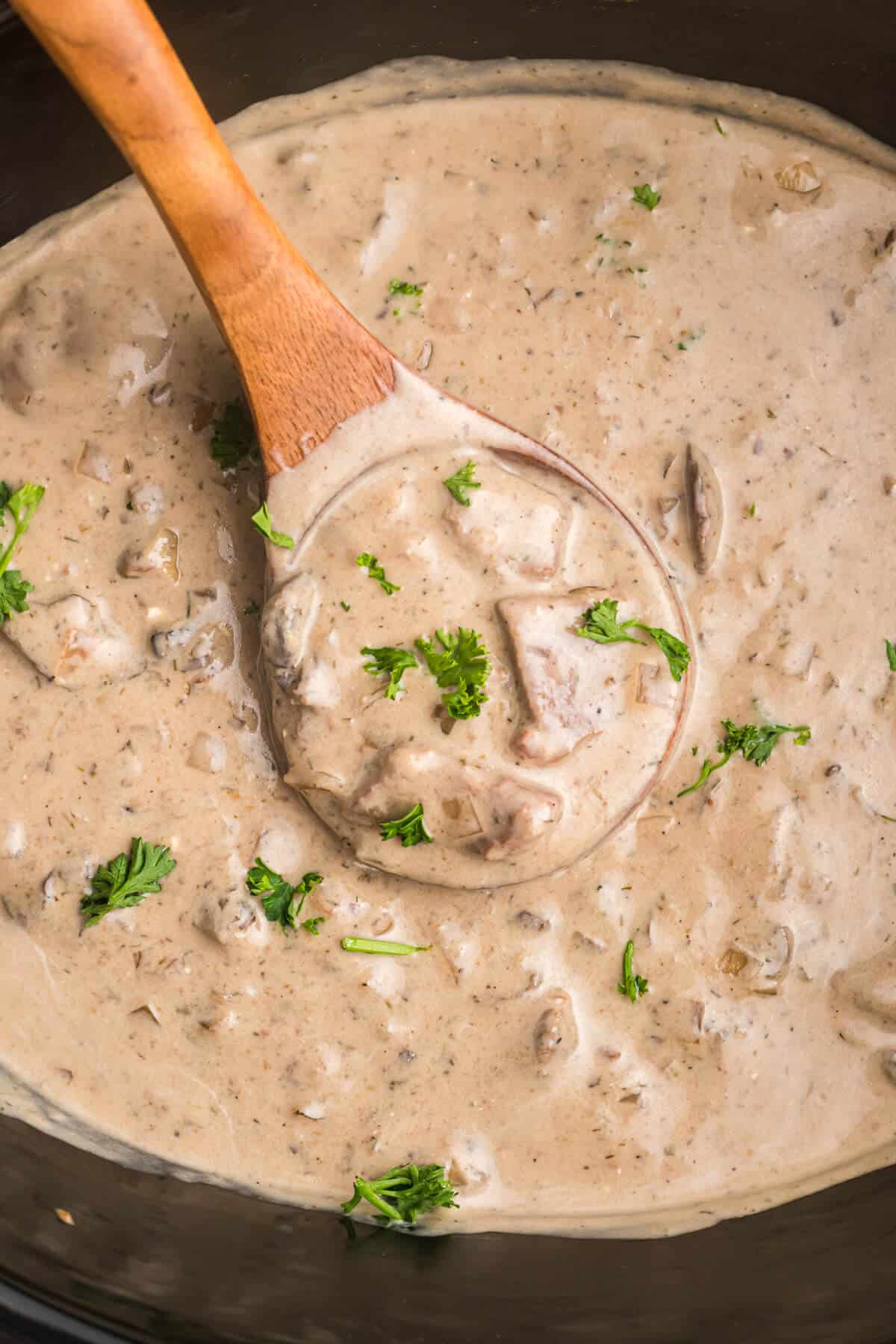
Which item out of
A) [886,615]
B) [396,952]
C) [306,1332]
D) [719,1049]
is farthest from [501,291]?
[306,1332]

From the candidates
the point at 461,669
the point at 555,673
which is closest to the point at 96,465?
the point at 461,669

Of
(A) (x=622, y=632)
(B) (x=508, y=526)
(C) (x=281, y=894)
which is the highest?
(B) (x=508, y=526)

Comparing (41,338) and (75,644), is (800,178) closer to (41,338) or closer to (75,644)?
(41,338)

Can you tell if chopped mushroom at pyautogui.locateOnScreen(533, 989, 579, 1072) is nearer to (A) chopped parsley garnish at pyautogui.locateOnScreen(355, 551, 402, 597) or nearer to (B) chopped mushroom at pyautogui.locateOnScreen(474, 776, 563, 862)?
(B) chopped mushroom at pyautogui.locateOnScreen(474, 776, 563, 862)

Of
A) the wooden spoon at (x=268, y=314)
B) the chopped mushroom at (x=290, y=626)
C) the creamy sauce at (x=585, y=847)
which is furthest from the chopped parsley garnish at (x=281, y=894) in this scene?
the chopped mushroom at (x=290, y=626)

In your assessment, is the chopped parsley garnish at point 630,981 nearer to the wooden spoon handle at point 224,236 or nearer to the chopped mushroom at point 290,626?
the chopped mushroom at point 290,626

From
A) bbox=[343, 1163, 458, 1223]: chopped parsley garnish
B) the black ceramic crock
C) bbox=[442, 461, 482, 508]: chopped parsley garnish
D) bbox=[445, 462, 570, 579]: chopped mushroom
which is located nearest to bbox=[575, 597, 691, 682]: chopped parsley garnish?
bbox=[445, 462, 570, 579]: chopped mushroom

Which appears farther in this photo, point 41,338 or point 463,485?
point 41,338
